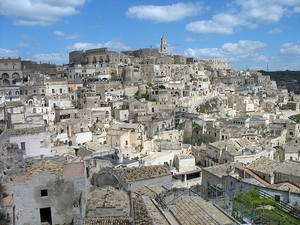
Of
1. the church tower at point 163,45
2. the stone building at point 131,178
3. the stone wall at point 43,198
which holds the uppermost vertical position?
the church tower at point 163,45

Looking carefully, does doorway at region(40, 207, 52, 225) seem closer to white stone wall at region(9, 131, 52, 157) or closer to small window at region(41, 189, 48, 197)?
small window at region(41, 189, 48, 197)

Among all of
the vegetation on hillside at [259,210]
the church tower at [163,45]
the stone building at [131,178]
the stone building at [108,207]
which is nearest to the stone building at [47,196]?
the stone building at [108,207]

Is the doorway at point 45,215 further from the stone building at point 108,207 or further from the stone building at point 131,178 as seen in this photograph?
the stone building at point 131,178

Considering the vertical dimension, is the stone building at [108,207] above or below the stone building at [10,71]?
below

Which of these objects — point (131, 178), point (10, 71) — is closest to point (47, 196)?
point (131, 178)

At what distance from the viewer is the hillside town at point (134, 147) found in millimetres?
11523

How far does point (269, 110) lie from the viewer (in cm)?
5534

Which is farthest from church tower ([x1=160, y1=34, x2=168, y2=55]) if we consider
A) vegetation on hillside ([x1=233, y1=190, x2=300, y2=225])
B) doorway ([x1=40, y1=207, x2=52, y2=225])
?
doorway ([x1=40, y1=207, x2=52, y2=225])

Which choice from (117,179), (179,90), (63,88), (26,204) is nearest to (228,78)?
(179,90)

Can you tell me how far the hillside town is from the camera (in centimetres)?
1152

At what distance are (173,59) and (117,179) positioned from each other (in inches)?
2543

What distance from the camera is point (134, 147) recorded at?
30562 mm

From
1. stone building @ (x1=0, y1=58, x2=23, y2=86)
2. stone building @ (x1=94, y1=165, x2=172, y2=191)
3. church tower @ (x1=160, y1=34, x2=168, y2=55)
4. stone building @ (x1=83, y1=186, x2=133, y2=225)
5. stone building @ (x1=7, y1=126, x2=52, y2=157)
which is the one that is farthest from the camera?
church tower @ (x1=160, y1=34, x2=168, y2=55)

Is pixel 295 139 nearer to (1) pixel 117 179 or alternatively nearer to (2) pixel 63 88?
(1) pixel 117 179
